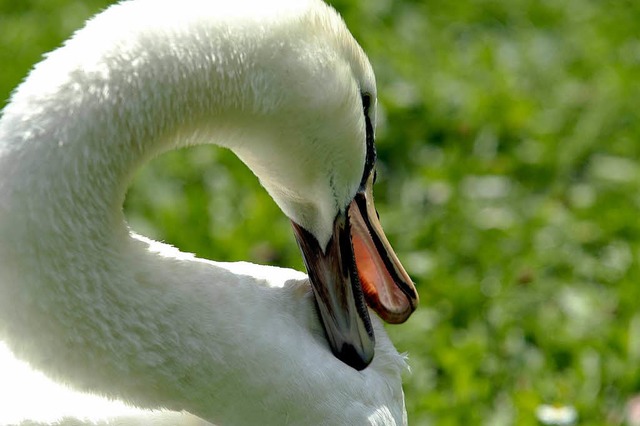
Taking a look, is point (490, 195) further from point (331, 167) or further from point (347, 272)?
point (331, 167)

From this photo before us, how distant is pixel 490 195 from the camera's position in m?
4.67

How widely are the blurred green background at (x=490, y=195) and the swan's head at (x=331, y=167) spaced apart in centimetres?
86

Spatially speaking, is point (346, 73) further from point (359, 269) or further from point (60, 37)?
point (60, 37)

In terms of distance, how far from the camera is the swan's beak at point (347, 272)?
109 inches

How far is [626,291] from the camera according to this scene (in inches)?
161

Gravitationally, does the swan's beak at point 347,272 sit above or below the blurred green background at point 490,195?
above

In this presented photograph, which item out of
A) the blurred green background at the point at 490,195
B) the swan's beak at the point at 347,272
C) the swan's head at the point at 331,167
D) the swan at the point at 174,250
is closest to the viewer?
the swan at the point at 174,250

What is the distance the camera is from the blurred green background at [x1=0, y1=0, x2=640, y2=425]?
3824 mm

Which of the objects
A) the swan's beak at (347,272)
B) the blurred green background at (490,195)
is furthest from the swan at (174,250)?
the blurred green background at (490,195)

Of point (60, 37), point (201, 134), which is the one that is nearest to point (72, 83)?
point (201, 134)

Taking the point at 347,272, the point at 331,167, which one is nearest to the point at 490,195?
the point at 347,272

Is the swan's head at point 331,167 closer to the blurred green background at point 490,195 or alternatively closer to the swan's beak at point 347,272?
the swan's beak at point 347,272

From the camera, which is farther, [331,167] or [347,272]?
[347,272]

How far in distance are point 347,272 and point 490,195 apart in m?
1.97
